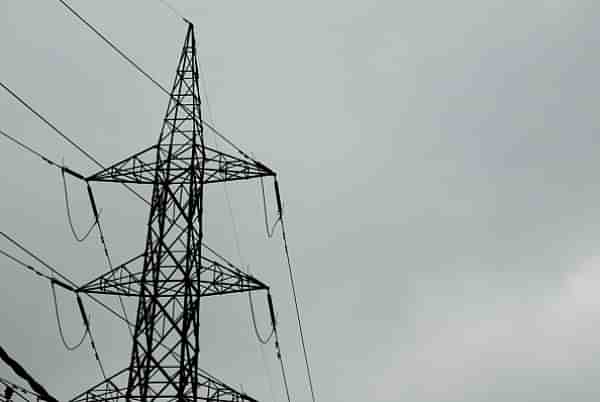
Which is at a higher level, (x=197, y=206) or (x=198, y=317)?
(x=197, y=206)

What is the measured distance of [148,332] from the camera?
16.1 metres

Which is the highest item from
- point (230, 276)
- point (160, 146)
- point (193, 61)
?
point (193, 61)

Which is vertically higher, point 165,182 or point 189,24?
point 189,24

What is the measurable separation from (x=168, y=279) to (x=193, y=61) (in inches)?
256

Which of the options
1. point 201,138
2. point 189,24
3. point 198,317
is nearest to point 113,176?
point 201,138

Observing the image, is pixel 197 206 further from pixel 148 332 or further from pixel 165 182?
pixel 148 332

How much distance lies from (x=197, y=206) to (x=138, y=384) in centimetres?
415

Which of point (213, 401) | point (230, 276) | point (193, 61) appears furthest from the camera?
point (193, 61)

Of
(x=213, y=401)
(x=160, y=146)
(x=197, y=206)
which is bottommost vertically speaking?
(x=213, y=401)

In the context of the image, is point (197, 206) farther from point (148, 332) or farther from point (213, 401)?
point (213, 401)

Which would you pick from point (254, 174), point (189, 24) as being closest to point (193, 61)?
point (189, 24)

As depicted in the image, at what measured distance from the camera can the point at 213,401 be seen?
608 inches

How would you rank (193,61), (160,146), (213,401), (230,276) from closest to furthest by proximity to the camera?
1. (213,401)
2. (230,276)
3. (160,146)
4. (193,61)

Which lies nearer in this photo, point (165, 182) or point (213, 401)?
point (213, 401)
